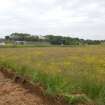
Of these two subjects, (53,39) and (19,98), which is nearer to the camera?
(19,98)

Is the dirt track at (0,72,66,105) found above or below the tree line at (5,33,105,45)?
above

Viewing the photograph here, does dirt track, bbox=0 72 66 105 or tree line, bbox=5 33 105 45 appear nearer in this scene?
dirt track, bbox=0 72 66 105

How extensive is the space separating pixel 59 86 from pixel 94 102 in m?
2.04

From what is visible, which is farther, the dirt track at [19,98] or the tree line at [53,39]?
the tree line at [53,39]

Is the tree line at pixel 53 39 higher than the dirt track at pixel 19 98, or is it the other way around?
the dirt track at pixel 19 98

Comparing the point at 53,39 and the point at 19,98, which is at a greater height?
the point at 19,98

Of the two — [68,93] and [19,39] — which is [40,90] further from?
[19,39]

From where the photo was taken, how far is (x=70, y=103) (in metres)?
7.38

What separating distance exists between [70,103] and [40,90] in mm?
2220

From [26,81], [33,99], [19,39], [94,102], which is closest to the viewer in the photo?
[94,102]

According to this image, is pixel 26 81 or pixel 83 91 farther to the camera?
pixel 26 81

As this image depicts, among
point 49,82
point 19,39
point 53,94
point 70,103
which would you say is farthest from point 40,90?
point 19,39

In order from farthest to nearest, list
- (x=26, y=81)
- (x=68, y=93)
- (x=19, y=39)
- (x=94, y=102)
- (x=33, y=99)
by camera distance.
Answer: (x=19, y=39) < (x=26, y=81) < (x=33, y=99) < (x=68, y=93) < (x=94, y=102)

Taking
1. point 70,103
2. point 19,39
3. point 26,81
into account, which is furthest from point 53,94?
point 19,39
